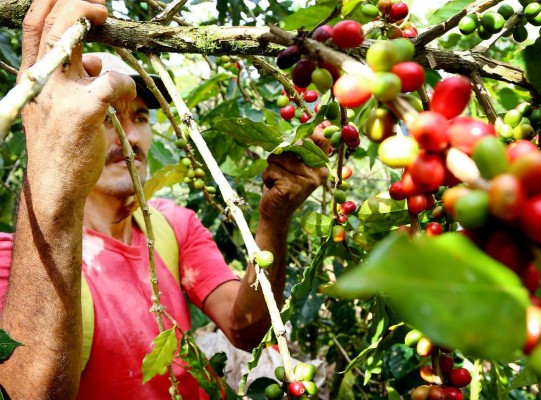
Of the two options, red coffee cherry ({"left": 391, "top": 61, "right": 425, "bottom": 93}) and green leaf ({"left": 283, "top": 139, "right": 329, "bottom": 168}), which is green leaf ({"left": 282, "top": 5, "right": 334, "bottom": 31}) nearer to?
green leaf ({"left": 283, "top": 139, "right": 329, "bottom": 168})

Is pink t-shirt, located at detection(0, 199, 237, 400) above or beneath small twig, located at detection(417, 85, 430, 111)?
beneath

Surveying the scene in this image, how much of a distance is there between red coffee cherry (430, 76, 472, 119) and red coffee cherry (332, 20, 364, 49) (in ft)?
0.49

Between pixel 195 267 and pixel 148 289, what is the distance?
470mm

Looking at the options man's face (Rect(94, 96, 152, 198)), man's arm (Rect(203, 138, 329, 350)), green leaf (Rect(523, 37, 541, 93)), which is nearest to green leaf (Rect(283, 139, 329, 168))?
man's arm (Rect(203, 138, 329, 350))

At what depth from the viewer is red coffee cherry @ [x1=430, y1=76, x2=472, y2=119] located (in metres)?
0.58

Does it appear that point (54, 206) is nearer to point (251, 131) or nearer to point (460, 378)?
point (251, 131)

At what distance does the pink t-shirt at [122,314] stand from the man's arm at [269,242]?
0.24m

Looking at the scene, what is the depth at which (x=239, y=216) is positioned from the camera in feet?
3.26

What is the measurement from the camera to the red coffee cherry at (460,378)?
3.01ft

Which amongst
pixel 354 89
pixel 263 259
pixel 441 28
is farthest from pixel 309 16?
pixel 354 89

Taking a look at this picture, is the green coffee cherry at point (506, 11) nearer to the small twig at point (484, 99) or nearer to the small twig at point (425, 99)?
the small twig at point (484, 99)

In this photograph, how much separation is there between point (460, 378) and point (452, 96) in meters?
0.60

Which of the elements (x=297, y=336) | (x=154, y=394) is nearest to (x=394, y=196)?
(x=154, y=394)

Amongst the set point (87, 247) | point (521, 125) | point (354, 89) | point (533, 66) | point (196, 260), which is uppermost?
point (354, 89)
